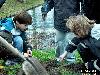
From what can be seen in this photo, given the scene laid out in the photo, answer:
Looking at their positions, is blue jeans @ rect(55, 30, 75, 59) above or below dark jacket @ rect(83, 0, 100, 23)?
below

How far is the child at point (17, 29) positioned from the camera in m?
7.37

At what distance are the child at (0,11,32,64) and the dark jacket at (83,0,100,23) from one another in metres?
1.57

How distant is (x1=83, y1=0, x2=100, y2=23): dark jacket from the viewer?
8734 mm

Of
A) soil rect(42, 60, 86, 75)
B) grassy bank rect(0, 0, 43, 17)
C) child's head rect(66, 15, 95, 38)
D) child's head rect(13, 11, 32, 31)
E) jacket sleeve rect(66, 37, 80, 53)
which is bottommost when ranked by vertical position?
soil rect(42, 60, 86, 75)

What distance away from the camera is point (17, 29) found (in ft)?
25.2

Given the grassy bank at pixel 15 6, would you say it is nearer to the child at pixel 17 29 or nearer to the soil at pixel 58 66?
the child at pixel 17 29

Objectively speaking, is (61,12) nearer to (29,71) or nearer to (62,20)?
(62,20)

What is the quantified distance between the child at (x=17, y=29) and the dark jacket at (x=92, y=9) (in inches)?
61.8

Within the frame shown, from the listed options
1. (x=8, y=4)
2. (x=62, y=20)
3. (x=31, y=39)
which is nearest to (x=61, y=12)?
(x=62, y=20)

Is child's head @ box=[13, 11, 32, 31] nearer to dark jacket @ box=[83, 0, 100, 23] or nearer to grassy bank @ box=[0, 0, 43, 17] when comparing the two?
dark jacket @ box=[83, 0, 100, 23]

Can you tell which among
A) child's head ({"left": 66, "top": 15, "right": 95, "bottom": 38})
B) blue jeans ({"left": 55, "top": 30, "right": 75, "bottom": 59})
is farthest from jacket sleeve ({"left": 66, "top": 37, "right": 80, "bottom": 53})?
blue jeans ({"left": 55, "top": 30, "right": 75, "bottom": 59})

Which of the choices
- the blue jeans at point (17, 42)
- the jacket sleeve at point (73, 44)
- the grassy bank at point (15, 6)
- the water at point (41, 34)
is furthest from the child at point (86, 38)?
the grassy bank at point (15, 6)

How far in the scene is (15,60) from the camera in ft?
24.2

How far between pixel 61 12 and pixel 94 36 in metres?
2.14
